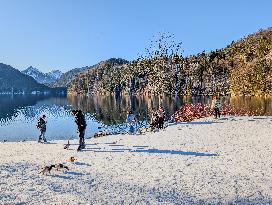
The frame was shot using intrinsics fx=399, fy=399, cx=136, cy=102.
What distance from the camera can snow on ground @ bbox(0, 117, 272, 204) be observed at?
17047 millimetres

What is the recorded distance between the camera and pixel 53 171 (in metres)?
21.1

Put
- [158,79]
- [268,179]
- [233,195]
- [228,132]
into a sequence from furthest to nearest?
[158,79] < [228,132] < [268,179] < [233,195]

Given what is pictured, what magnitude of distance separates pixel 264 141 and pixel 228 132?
453cm

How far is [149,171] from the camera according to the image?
21.4 meters

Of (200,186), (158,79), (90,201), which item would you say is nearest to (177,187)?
(200,186)

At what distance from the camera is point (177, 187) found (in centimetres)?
1845

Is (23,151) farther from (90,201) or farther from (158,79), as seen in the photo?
(158,79)

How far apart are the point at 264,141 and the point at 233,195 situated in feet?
43.4

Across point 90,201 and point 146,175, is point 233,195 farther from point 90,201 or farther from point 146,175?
point 90,201

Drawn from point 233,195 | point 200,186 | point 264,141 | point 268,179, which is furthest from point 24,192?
point 264,141

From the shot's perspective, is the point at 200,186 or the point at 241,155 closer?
the point at 200,186

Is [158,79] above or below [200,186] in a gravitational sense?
above

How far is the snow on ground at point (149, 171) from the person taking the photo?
17.0 m

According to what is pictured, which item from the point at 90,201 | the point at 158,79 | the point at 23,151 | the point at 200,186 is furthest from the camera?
the point at 158,79
